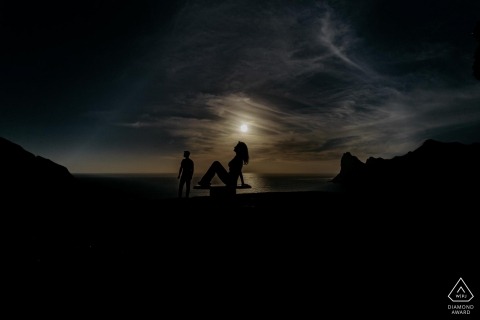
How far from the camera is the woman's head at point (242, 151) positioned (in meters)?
8.59

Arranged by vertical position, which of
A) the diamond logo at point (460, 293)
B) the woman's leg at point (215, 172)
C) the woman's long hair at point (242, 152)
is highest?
the woman's long hair at point (242, 152)

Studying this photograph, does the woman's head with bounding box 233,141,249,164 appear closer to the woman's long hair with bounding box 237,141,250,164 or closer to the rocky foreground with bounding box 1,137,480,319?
the woman's long hair with bounding box 237,141,250,164

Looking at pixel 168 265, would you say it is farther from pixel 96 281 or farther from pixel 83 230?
pixel 83 230

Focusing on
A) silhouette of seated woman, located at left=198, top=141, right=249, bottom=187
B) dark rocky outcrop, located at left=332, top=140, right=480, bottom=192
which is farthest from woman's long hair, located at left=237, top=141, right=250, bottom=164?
dark rocky outcrop, located at left=332, top=140, right=480, bottom=192

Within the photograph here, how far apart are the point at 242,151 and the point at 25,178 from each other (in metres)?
19.5

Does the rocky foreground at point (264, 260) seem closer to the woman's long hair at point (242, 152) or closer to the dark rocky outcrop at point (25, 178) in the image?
the woman's long hair at point (242, 152)

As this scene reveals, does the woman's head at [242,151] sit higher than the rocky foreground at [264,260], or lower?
higher

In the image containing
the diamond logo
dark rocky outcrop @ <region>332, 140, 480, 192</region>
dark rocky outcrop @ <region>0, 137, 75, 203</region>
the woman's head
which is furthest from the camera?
dark rocky outcrop @ <region>332, 140, 480, 192</region>

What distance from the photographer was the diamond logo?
9.26 ft

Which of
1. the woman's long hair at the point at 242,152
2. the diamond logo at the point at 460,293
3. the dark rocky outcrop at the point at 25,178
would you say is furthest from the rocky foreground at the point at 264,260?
the dark rocky outcrop at the point at 25,178

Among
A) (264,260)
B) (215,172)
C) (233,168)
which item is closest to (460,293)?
(264,260)

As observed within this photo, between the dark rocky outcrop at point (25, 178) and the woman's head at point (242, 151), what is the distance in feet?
43.5

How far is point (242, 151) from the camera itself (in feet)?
28.4

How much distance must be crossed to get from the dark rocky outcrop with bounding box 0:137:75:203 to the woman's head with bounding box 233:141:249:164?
13.3 meters
